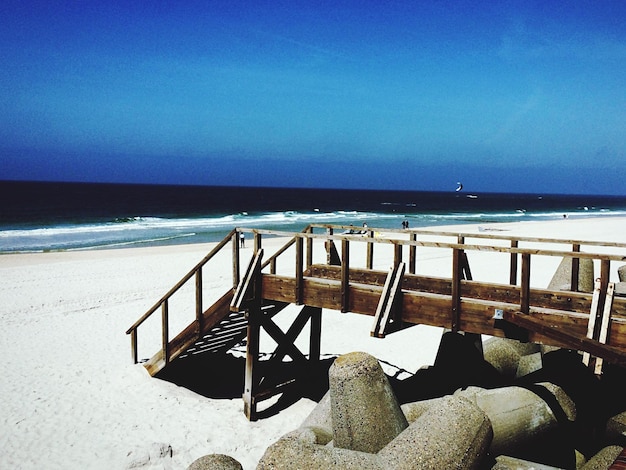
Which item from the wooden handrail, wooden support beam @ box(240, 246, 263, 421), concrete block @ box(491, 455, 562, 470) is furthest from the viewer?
the wooden handrail

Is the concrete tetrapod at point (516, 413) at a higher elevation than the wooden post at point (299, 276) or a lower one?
lower

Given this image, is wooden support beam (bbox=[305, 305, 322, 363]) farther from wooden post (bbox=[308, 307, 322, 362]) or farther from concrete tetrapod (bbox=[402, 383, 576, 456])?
concrete tetrapod (bbox=[402, 383, 576, 456])

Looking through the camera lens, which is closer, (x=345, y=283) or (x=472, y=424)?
(x=472, y=424)

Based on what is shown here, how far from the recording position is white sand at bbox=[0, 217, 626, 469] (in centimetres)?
801

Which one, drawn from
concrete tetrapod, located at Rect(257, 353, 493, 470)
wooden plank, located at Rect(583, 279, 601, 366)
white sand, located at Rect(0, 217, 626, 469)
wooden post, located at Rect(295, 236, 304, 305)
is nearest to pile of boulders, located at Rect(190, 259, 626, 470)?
concrete tetrapod, located at Rect(257, 353, 493, 470)

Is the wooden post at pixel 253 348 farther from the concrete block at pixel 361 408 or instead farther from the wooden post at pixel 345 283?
the concrete block at pixel 361 408

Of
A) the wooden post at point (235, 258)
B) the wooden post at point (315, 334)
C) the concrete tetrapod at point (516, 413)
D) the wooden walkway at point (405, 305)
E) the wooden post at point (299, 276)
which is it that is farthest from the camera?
the wooden post at point (315, 334)

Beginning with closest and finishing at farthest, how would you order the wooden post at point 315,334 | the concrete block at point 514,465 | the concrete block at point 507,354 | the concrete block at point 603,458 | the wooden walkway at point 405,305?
the concrete block at point 514,465, the concrete block at point 603,458, the wooden walkway at point 405,305, the concrete block at point 507,354, the wooden post at point 315,334

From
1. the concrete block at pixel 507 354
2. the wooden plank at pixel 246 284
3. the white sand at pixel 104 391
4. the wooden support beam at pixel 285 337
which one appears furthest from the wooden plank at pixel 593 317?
the wooden support beam at pixel 285 337

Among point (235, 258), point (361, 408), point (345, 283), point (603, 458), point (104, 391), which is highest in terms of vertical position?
point (235, 258)

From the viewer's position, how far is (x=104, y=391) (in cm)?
998

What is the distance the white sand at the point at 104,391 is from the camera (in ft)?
26.3

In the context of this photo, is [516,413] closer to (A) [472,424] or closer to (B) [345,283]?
(A) [472,424]

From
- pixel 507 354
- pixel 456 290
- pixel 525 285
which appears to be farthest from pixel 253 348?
pixel 525 285
